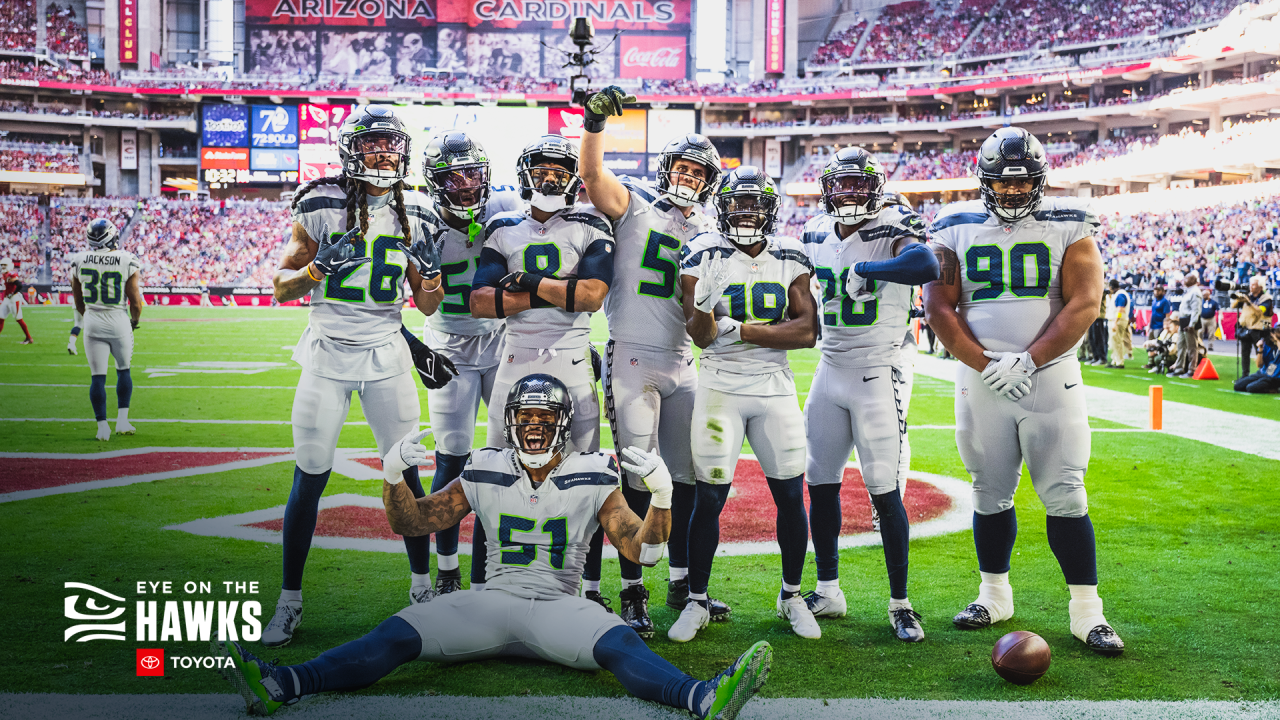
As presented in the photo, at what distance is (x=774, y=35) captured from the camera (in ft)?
186

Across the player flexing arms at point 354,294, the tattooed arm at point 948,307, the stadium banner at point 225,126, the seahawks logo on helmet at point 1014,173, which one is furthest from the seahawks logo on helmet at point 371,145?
the stadium banner at point 225,126

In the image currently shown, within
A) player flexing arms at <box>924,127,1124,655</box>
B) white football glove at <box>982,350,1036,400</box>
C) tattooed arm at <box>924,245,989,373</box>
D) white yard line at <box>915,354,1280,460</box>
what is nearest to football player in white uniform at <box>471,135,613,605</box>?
tattooed arm at <box>924,245,989,373</box>

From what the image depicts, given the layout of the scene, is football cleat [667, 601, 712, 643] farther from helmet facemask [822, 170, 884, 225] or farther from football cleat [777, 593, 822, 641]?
helmet facemask [822, 170, 884, 225]

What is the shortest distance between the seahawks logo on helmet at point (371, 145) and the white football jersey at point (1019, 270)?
2.71 metres

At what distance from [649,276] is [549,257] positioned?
49 cm

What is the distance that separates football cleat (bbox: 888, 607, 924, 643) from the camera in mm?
4328

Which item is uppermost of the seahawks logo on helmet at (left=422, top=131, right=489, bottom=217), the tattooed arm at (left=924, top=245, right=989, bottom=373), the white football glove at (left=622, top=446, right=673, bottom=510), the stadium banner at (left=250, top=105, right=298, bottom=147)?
the stadium banner at (left=250, top=105, right=298, bottom=147)

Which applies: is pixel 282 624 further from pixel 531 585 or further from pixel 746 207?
pixel 746 207

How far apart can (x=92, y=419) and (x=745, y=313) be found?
9.05 meters

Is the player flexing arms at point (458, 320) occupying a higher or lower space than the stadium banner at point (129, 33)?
lower

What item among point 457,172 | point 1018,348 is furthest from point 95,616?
point 1018,348

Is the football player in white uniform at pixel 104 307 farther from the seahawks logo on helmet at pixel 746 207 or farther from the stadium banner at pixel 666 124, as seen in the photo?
the stadium banner at pixel 666 124

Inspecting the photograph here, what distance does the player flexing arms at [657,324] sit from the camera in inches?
184

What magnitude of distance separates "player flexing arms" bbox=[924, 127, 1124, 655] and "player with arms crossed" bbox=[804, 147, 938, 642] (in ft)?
0.83
